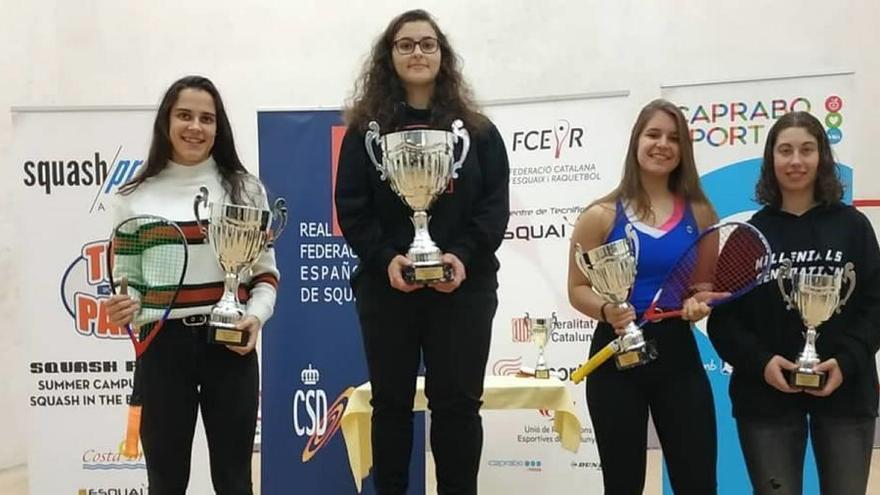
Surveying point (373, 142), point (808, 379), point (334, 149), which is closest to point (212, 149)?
point (373, 142)

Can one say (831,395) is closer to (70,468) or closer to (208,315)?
(208,315)

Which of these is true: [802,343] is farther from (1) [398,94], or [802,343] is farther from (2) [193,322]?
(2) [193,322]

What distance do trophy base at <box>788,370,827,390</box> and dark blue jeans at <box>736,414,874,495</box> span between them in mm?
130

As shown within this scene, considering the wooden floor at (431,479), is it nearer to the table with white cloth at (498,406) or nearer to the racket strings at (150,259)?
the table with white cloth at (498,406)

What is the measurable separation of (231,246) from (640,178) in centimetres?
108

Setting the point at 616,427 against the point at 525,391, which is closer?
the point at 616,427

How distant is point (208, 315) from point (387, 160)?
0.60 m

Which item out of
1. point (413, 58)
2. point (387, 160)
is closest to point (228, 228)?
point (387, 160)

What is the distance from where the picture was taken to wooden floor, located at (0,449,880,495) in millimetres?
3820

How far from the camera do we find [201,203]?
2018 millimetres

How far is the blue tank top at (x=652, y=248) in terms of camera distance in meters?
2.00

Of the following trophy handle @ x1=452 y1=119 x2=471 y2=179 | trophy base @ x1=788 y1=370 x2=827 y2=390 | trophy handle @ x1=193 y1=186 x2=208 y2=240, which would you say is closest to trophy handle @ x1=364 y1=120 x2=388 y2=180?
trophy handle @ x1=452 y1=119 x2=471 y2=179

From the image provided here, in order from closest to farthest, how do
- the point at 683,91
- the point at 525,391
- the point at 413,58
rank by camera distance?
the point at 413,58 < the point at 525,391 < the point at 683,91

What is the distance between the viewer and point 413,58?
204cm
